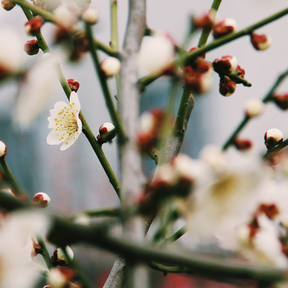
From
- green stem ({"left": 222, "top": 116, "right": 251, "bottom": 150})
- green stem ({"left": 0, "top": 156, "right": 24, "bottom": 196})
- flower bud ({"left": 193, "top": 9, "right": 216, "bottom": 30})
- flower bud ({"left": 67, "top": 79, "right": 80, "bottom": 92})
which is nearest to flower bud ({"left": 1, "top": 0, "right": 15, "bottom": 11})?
flower bud ({"left": 67, "top": 79, "right": 80, "bottom": 92})

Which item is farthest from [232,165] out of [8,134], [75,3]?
[8,134]

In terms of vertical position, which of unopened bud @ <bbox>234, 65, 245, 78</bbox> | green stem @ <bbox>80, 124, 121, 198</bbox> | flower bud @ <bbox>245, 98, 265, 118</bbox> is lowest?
flower bud @ <bbox>245, 98, 265, 118</bbox>

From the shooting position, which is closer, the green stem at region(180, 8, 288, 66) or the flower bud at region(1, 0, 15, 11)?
the green stem at region(180, 8, 288, 66)

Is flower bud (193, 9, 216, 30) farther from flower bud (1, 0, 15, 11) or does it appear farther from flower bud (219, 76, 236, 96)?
flower bud (1, 0, 15, 11)

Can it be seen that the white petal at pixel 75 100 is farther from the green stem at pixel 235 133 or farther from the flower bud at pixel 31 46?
the green stem at pixel 235 133

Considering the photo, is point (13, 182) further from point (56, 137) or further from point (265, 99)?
point (265, 99)

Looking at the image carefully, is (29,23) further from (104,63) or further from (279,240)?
(279,240)
